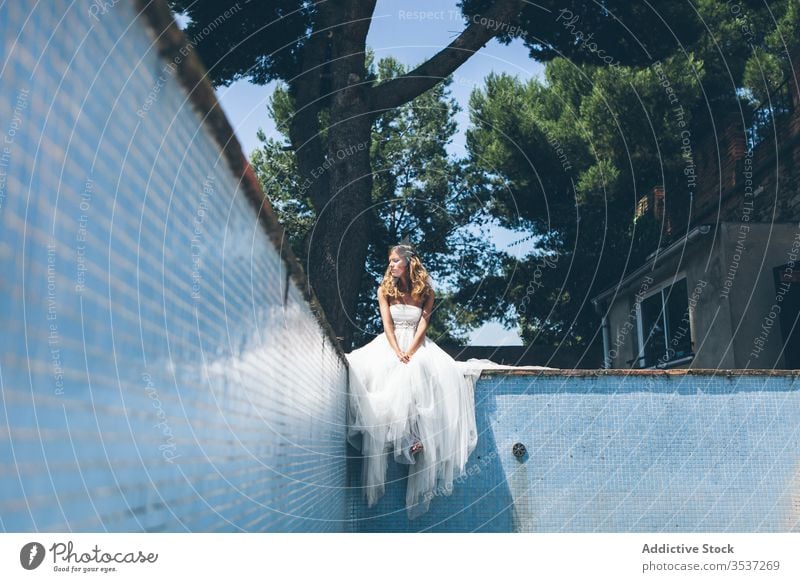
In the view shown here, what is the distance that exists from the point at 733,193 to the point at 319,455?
10167mm

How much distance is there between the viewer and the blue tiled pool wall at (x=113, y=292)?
3.43 ft

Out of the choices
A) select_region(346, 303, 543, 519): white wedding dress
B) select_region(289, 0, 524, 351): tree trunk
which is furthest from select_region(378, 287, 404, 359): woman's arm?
select_region(289, 0, 524, 351): tree trunk

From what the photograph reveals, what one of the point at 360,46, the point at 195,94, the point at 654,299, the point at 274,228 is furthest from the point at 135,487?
the point at 654,299

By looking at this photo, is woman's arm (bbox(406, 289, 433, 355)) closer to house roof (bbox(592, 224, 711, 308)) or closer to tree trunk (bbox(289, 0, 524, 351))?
tree trunk (bbox(289, 0, 524, 351))

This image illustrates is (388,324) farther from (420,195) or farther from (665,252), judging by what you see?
(420,195)

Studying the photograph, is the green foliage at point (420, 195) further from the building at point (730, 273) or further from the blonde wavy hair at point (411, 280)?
the blonde wavy hair at point (411, 280)

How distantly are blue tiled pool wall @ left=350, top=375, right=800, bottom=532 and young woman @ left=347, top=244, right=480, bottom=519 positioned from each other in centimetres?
15

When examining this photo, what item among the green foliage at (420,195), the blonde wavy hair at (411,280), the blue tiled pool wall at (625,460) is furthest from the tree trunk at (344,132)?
the green foliage at (420,195)

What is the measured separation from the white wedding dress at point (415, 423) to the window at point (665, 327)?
6.35 meters

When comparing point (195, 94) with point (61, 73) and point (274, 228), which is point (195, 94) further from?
point (274, 228)

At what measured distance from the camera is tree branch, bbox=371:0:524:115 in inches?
381

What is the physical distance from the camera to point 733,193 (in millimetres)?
12055

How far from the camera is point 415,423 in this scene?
511 cm

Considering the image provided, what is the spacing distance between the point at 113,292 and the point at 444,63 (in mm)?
8992
